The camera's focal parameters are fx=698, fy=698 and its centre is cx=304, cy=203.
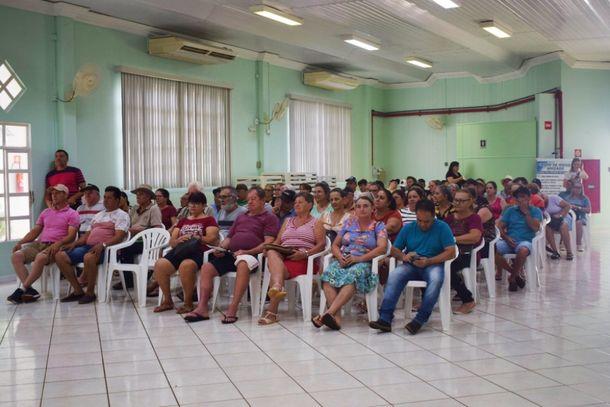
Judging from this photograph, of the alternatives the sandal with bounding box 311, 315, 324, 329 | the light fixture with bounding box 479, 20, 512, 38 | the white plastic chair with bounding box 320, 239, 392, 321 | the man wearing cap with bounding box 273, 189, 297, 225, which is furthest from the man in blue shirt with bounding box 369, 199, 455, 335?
the light fixture with bounding box 479, 20, 512, 38

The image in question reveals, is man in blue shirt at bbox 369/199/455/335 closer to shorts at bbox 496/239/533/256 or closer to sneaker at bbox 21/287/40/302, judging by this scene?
shorts at bbox 496/239/533/256

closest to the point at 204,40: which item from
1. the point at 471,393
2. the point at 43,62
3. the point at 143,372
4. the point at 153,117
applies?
the point at 153,117

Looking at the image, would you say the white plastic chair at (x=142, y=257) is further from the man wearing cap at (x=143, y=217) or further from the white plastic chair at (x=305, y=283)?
the white plastic chair at (x=305, y=283)

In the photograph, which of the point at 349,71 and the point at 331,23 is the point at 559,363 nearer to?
the point at 331,23

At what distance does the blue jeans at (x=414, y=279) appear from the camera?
5258 mm

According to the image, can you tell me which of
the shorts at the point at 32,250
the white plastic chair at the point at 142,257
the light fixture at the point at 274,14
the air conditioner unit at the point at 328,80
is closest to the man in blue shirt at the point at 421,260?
the white plastic chair at the point at 142,257

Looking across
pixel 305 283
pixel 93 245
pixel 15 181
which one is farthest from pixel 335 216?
pixel 15 181

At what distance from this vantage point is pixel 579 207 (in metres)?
10.1

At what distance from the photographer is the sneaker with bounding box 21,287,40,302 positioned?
6.53 m

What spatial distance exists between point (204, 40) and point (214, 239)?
4.43 meters

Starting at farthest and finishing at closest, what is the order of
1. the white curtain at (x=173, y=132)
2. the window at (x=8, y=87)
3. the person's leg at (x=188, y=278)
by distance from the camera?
the white curtain at (x=173, y=132) → the window at (x=8, y=87) → the person's leg at (x=188, y=278)

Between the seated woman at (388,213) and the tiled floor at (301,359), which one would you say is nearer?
the tiled floor at (301,359)

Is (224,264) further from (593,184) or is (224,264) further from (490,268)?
(593,184)

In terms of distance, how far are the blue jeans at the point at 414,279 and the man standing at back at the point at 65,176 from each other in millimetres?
4152
